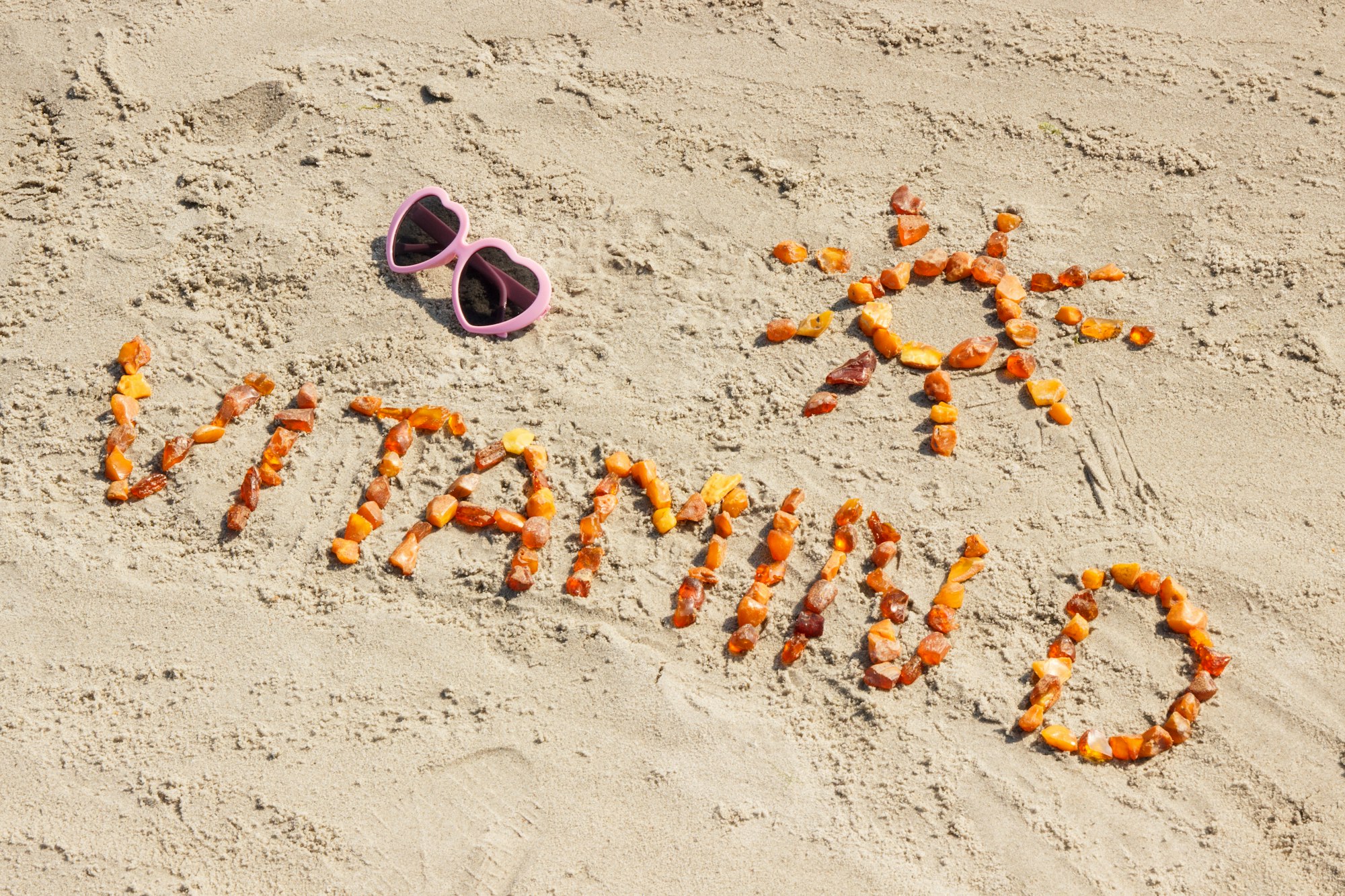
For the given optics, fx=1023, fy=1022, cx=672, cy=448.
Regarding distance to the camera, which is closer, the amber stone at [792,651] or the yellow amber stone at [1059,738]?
the yellow amber stone at [1059,738]

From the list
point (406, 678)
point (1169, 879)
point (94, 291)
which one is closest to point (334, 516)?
point (406, 678)

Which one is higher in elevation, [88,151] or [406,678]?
[88,151]

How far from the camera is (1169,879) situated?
2.94 m

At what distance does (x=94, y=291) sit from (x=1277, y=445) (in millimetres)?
4458

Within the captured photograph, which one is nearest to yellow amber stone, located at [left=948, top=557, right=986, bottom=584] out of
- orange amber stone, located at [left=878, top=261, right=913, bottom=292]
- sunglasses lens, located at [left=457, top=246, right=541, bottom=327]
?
orange amber stone, located at [left=878, top=261, right=913, bottom=292]

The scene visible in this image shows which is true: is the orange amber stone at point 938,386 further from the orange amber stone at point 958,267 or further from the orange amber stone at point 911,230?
the orange amber stone at point 911,230

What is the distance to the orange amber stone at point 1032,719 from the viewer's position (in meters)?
3.15

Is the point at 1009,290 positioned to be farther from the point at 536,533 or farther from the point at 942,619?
the point at 536,533

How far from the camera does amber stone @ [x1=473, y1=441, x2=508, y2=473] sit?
3652 millimetres

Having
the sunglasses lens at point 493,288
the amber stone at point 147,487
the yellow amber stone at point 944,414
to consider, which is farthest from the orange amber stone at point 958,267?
the amber stone at point 147,487

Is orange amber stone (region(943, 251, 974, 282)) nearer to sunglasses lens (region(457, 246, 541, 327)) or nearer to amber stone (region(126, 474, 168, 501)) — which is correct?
sunglasses lens (region(457, 246, 541, 327))

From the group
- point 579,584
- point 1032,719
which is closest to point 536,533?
point 579,584

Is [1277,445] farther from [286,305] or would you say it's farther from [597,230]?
[286,305]

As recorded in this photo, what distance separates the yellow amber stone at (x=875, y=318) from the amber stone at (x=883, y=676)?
133 centimetres
